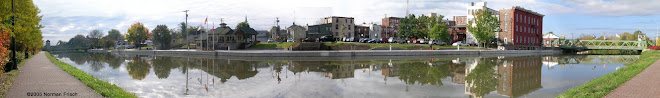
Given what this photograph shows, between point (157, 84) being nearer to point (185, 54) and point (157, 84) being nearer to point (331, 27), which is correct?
point (185, 54)

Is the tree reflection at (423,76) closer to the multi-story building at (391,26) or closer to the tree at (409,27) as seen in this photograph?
the tree at (409,27)

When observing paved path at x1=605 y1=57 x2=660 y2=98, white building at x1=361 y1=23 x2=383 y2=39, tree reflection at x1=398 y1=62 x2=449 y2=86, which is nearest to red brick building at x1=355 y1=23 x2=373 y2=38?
white building at x1=361 y1=23 x2=383 y2=39

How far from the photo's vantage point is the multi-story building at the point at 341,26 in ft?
329

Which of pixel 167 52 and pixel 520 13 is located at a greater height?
pixel 520 13

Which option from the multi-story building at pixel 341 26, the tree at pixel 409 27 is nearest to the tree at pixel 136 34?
the multi-story building at pixel 341 26

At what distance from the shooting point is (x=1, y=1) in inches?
973

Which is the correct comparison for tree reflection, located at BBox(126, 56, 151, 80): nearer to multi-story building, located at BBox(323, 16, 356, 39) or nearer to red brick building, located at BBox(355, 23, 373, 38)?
multi-story building, located at BBox(323, 16, 356, 39)

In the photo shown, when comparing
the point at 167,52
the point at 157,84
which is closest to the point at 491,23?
the point at 167,52

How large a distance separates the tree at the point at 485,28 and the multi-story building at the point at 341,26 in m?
34.8

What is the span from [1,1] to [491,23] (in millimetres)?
69022

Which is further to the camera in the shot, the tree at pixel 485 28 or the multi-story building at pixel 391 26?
the multi-story building at pixel 391 26

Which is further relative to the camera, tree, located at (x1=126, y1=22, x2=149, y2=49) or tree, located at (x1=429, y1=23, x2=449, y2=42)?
tree, located at (x1=126, y1=22, x2=149, y2=49)

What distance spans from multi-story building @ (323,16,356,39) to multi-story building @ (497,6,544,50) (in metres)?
36.7

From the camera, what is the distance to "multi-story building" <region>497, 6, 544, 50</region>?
7469 centimetres
